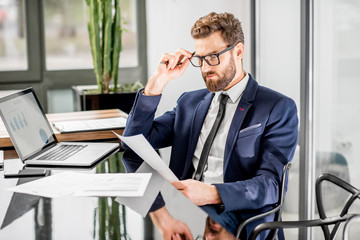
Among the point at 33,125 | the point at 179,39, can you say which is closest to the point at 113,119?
the point at 33,125

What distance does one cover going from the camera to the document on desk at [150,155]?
5.49ft

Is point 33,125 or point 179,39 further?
point 179,39

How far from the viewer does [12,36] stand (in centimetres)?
466

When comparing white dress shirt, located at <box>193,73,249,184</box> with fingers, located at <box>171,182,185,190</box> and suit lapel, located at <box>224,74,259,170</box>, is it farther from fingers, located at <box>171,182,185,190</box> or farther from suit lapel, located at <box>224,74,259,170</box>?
fingers, located at <box>171,182,185,190</box>

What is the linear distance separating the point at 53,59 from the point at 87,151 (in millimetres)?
2849

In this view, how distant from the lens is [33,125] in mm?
2125

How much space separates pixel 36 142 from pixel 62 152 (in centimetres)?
11

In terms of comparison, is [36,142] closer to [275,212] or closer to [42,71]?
[275,212]

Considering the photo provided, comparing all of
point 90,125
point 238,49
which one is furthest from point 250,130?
point 90,125

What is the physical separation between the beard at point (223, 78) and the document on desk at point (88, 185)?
57cm

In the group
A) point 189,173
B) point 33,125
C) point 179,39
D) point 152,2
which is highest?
point 152,2

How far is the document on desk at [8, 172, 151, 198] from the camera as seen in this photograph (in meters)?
1.52

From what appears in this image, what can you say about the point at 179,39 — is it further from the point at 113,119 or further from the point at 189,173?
the point at 189,173

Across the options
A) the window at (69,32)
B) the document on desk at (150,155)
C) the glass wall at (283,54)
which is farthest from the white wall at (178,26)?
the document on desk at (150,155)
